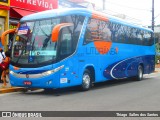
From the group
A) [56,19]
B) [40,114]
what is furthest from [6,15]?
[40,114]

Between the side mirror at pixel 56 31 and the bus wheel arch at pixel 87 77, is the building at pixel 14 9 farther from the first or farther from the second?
the side mirror at pixel 56 31

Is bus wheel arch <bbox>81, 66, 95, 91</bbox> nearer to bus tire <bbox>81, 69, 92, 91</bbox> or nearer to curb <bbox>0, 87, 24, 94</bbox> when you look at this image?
bus tire <bbox>81, 69, 92, 91</bbox>

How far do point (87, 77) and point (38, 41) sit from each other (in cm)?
281

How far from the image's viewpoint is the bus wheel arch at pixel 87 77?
14.7m

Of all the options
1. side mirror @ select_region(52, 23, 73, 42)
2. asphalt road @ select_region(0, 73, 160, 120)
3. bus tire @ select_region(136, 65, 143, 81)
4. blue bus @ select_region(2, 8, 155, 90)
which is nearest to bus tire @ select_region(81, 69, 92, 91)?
blue bus @ select_region(2, 8, 155, 90)

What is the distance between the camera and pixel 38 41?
13406 mm

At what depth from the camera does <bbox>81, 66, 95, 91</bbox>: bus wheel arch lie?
14.7 metres

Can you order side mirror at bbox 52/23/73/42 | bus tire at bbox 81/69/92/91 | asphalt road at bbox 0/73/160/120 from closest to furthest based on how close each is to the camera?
asphalt road at bbox 0/73/160/120 < side mirror at bbox 52/23/73/42 < bus tire at bbox 81/69/92/91

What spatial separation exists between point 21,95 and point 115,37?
629 centimetres

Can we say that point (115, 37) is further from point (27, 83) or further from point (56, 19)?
point (27, 83)

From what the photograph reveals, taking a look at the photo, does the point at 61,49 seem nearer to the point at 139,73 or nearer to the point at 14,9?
the point at 139,73

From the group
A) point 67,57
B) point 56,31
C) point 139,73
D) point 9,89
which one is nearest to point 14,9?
point 139,73

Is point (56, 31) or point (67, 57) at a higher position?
point (56, 31)

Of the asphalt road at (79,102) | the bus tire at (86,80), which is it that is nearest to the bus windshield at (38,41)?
the asphalt road at (79,102)
